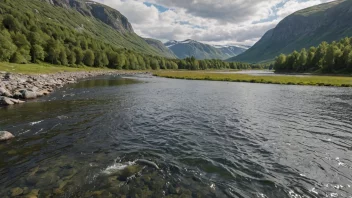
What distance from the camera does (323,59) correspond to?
136250 mm

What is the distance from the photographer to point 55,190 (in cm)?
1083

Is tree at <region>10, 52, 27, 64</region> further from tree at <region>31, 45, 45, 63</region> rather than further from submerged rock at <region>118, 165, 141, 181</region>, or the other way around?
submerged rock at <region>118, 165, 141, 181</region>

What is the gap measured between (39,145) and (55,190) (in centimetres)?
764

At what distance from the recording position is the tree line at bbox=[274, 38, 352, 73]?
411 ft

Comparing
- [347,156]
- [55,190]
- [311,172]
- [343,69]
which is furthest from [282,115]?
[343,69]

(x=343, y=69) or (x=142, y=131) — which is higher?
(x=343, y=69)

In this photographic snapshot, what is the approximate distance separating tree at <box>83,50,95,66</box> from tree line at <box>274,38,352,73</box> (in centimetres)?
15685

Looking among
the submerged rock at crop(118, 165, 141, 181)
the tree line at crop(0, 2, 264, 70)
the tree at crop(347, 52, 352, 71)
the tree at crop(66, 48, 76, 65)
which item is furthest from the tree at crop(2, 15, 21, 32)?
the tree at crop(347, 52, 352, 71)

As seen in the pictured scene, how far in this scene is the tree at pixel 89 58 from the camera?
14590cm

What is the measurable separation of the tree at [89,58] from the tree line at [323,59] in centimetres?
15685

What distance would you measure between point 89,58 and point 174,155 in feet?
490

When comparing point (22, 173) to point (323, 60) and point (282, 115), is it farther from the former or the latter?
point (323, 60)

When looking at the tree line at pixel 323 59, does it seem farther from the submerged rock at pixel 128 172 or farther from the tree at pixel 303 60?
the submerged rock at pixel 128 172

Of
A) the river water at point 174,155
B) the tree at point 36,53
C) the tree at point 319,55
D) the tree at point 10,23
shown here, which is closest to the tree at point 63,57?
the tree at point 36,53
